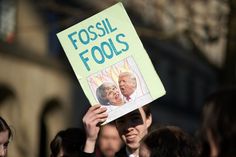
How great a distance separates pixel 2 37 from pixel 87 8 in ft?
12.0

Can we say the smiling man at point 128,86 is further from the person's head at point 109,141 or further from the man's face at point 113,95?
the person's head at point 109,141

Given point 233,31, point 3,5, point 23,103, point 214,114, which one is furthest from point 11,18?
point 214,114

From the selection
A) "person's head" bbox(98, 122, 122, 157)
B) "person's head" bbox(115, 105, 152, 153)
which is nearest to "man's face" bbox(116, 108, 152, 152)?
"person's head" bbox(115, 105, 152, 153)

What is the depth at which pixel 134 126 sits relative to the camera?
16.1 feet

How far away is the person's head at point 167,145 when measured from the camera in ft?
13.9

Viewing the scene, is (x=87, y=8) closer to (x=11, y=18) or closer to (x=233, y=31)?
(x=11, y=18)

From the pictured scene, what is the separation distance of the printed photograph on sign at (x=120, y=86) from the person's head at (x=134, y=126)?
113 mm

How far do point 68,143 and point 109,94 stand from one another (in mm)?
549

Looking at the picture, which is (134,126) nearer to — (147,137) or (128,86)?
(128,86)

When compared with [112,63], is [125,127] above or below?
below

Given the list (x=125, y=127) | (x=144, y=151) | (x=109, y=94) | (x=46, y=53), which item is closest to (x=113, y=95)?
(x=109, y=94)

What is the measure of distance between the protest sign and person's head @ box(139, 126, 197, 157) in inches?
20.2

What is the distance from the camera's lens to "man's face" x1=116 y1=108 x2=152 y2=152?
4.86m

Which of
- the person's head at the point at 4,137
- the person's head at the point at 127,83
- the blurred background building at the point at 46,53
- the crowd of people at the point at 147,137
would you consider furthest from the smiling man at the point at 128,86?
the blurred background building at the point at 46,53
